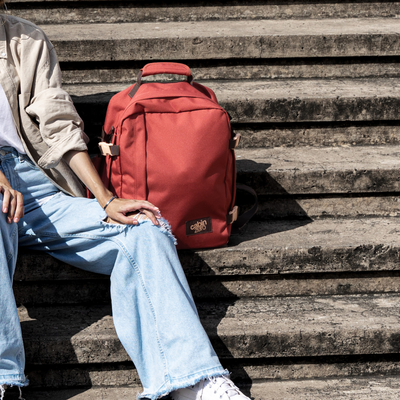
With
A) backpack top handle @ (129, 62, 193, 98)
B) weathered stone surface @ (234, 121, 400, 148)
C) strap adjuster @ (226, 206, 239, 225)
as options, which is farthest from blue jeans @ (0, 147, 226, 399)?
weathered stone surface @ (234, 121, 400, 148)

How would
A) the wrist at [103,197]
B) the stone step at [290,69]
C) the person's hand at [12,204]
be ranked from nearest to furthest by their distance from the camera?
the person's hand at [12,204], the wrist at [103,197], the stone step at [290,69]

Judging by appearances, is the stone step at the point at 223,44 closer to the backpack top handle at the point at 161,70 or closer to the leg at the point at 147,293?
the backpack top handle at the point at 161,70

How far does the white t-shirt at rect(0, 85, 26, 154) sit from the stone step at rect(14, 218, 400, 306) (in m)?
0.42

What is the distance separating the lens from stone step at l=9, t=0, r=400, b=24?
123 inches

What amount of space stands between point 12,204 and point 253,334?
0.93 m

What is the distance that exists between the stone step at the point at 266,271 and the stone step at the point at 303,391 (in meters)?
0.35

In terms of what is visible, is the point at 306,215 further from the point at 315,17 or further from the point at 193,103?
the point at 315,17

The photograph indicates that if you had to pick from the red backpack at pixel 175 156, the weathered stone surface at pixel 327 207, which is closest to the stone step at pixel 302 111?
the weathered stone surface at pixel 327 207

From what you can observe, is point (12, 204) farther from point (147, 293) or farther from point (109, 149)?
point (147, 293)

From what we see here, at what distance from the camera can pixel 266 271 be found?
2.09 meters

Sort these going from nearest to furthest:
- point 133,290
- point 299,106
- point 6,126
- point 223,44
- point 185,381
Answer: point 185,381
point 133,290
point 6,126
point 299,106
point 223,44

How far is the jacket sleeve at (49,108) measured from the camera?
1.92 metres

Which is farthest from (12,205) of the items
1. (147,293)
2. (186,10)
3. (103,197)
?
(186,10)

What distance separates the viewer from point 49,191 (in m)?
2.03
